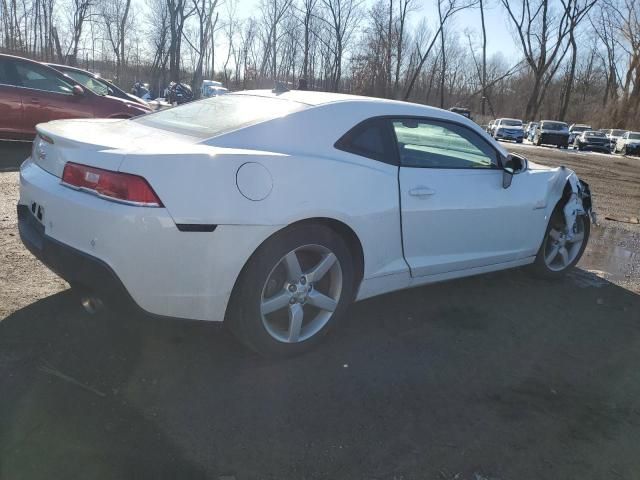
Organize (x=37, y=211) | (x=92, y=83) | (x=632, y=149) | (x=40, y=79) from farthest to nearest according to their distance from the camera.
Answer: (x=632, y=149) < (x=92, y=83) < (x=40, y=79) < (x=37, y=211)

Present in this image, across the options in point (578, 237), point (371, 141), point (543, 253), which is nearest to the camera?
point (371, 141)

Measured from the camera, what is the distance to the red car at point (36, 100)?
28.6 feet

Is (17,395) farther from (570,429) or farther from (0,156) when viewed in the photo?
(0,156)

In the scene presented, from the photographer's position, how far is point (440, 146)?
3.96 m

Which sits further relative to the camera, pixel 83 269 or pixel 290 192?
pixel 290 192

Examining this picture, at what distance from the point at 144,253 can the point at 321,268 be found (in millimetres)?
986

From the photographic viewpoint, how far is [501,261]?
4320mm

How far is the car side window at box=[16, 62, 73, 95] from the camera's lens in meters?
8.88

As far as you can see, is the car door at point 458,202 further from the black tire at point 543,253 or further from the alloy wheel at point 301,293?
the alloy wheel at point 301,293

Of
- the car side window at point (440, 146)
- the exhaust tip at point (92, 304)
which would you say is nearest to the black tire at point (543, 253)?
the car side window at point (440, 146)

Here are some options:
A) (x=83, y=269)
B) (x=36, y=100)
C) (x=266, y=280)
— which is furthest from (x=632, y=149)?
(x=83, y=269)

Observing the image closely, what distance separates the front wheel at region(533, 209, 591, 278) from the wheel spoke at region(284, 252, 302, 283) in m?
2.64

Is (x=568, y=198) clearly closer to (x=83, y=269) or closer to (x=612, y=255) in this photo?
(x=612, y=255)

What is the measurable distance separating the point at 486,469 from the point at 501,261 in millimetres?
2215
